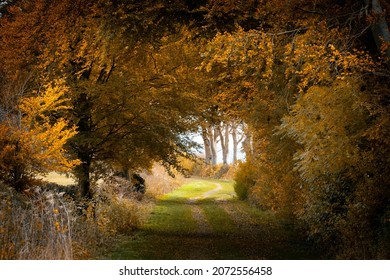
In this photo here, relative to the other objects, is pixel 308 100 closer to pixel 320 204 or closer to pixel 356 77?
pixel 356 77

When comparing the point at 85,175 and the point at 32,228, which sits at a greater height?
the point at 85,175

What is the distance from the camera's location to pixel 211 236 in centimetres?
1509

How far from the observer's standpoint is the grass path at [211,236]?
11906 mm

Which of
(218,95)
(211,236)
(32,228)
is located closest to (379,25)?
(218,95)

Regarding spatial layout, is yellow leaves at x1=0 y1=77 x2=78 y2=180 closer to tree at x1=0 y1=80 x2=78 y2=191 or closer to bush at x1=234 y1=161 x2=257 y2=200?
tree at x1=0 y1=80 x2=78 y2=191

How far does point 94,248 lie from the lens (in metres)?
12.0

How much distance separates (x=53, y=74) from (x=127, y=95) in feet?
6.42

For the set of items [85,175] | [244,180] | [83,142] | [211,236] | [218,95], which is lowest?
[211,236]

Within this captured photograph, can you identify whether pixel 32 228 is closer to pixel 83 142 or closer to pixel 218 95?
pixel 83 142

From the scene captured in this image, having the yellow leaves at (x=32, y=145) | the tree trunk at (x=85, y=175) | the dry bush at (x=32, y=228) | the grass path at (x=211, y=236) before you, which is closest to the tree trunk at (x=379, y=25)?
the grass path at (x=211, y=236)

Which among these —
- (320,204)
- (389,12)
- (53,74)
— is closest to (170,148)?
(53,74)

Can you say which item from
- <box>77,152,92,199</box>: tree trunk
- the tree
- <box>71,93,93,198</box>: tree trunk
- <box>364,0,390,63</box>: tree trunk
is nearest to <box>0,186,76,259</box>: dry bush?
the tree

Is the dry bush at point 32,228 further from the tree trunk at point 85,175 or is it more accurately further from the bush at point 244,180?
the bush at point 244,180

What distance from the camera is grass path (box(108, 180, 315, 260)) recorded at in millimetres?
11906
